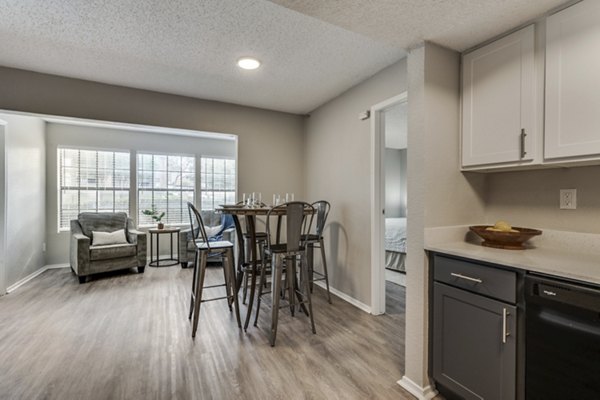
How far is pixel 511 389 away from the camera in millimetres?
1324

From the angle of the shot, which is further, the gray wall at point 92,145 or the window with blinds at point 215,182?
the window with blinds at point 215,182

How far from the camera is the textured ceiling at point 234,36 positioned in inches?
58.2

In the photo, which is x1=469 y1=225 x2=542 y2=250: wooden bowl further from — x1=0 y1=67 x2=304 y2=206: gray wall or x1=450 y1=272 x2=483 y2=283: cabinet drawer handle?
x1=0 y1=67 x2=304 y2=206: gray wall

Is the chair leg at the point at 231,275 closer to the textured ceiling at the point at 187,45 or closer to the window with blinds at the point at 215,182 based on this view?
the textured ceiling at the point at 187,45

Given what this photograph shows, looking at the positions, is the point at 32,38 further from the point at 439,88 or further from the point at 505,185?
the point at 505,185

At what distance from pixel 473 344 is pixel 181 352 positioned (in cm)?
203

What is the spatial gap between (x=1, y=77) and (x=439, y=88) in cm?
396

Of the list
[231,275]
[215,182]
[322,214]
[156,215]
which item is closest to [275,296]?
[231,275]

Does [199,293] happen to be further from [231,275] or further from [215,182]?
[215,182]

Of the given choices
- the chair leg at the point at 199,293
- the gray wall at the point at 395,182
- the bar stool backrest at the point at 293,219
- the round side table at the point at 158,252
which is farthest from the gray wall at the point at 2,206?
the gray wall at the point at 395,182

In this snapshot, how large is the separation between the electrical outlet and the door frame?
1.46 m

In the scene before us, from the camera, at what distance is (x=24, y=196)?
3.96 metres

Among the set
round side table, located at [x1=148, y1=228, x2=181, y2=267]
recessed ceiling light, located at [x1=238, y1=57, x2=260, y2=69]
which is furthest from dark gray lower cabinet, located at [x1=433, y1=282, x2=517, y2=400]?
round side table, located at [x1=148, y1=228, x2=181, y2=267]

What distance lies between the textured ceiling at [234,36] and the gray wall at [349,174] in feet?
0.66
